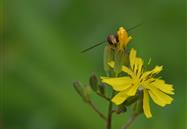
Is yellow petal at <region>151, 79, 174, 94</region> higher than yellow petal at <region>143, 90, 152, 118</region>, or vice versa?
yellow petal at <region>151, 79, 174, 94</region>

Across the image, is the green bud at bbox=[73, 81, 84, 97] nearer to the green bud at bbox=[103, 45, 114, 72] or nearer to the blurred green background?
the green bud at bbox=[103, 45, 114, 72]

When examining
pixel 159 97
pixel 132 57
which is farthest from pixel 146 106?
pixel 132 57

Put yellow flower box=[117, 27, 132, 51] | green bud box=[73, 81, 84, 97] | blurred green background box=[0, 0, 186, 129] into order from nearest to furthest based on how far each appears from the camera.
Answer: yellow flower box=[117, 27, 132, 51]
green bud box=[73, 81, 84, 97]
blurred green background box=[0, 0, 186, 129]

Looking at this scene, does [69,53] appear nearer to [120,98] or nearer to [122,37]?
[122,37]

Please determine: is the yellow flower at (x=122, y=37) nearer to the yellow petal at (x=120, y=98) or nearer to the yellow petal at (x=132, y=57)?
the yellow petal at (x=132, y=57)

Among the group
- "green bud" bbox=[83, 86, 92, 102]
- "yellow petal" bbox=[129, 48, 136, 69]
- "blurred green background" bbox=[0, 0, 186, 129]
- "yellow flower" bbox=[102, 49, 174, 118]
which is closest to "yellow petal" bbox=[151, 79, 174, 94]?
"yellow flower" bbox=[102, 49, 174, 118]

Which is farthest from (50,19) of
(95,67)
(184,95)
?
(184,95)

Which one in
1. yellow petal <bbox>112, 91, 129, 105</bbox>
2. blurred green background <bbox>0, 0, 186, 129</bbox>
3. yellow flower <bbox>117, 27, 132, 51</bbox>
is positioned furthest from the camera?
blurred green background <bbox>0, 0, 186, 129</bbox>

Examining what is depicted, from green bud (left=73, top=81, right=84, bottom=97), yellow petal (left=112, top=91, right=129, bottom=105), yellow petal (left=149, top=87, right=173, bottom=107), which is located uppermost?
green bud (left=73, top=81, right=84, bottom=97)
